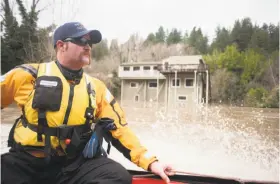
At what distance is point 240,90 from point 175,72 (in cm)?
769

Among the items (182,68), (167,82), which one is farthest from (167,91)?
(182,68)

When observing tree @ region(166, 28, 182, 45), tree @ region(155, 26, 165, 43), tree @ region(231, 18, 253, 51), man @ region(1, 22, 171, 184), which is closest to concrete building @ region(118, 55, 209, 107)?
tree @ region(231, 18, 253, 51)

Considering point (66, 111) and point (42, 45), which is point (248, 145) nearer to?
point (66, 111)

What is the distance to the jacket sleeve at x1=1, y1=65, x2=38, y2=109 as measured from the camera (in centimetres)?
131

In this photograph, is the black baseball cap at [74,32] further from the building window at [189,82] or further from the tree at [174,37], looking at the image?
the tree at [174,37]

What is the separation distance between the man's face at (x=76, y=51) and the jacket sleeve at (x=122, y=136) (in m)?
0.21

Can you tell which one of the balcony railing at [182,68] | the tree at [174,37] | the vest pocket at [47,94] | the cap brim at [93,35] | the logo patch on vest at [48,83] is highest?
the tree at [174,37]

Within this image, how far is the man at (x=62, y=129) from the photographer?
4.16 feet

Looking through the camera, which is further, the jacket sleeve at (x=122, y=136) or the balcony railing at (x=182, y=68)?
the balcony railing at (x=182, y=68)

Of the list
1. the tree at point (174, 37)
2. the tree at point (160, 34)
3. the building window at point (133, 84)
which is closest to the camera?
the building window at point (133, 84)

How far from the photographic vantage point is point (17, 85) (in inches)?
51.8

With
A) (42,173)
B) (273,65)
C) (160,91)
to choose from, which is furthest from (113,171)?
(273,65)

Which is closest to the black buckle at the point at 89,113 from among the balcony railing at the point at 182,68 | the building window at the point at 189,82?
the balcony railing at the point at 182,68

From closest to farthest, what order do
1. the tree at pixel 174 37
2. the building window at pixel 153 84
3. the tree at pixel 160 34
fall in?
the building window at pixel 153 84, the tree at pixel 174 37, the tree at pixel 160 34
